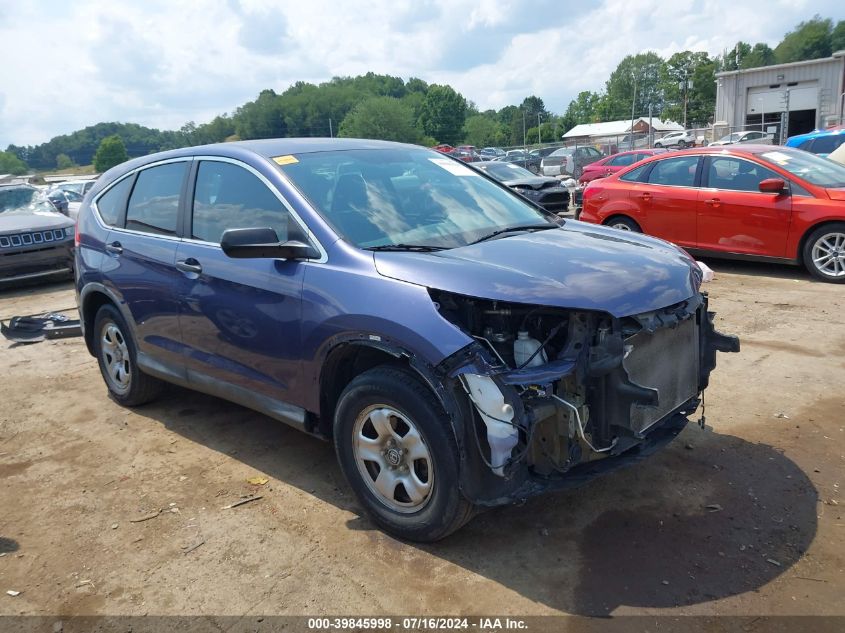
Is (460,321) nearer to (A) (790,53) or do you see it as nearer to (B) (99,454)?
(B) (99,454)

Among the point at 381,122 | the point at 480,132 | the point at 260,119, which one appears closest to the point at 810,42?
the point at 480,132

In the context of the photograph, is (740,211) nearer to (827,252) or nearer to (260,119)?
(827,252)

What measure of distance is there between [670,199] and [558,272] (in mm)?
6911

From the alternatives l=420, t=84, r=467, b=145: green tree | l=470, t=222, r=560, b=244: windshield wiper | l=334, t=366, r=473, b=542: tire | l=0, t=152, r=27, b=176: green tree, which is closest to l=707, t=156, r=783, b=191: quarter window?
l=470, t=222, r=560, b=244: windshield wiper

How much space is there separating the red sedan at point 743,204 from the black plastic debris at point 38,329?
720 centimetres

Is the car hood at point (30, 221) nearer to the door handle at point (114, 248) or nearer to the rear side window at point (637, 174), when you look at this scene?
the door handle at point (114, 248)

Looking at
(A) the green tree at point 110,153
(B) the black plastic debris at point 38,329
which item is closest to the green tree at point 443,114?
(A) the green tree at point 110,153

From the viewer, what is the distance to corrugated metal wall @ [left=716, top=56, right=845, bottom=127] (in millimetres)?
41844

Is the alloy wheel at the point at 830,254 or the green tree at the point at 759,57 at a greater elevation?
the green tree at the point at 759,57

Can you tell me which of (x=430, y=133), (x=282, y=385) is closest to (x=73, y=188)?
(x=282, y=385)

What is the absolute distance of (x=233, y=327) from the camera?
13.0ft

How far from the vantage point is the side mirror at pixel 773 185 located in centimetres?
830

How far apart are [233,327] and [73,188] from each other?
21890 millimetres

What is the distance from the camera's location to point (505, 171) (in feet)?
52.2
